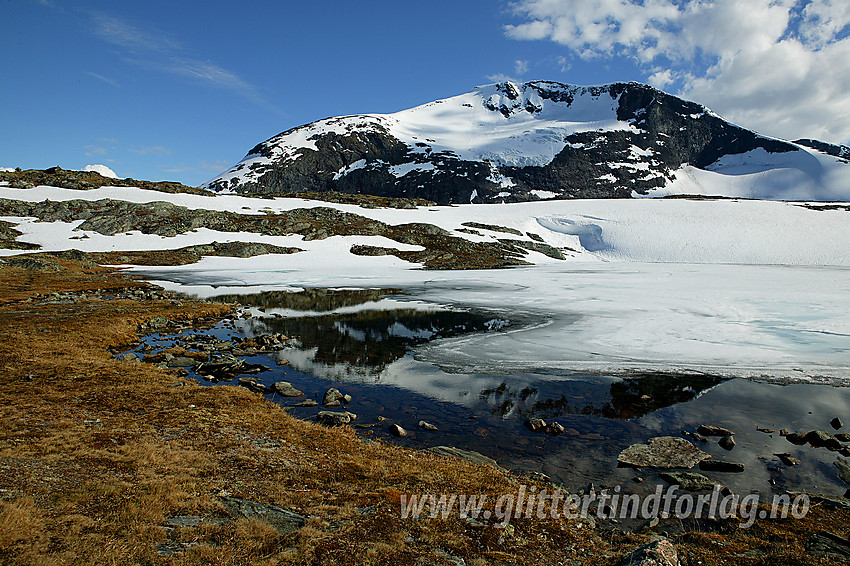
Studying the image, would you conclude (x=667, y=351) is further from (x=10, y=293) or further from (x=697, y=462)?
(x=10, y=293)

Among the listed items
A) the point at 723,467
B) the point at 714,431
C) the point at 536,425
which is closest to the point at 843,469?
the point at 714,431

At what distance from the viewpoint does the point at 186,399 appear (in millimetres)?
12320

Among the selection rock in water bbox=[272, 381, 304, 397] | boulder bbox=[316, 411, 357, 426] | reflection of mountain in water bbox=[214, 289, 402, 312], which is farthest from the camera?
reflection of mountain in water bbox=[214, 289, 402, 312]

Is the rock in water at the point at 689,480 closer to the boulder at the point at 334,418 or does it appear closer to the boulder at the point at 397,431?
the boulder at the point at 397,431

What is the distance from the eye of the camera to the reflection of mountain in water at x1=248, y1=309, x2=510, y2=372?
19.4 meters

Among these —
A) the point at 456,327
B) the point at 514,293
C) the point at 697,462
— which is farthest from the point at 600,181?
the point at 697,462

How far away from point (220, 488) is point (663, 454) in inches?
396

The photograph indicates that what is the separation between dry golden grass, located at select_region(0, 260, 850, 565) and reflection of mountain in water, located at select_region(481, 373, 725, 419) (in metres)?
4.64

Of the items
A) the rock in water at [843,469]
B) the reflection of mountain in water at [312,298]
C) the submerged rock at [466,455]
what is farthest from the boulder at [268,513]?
the reflection of mountain in water at [312,298]

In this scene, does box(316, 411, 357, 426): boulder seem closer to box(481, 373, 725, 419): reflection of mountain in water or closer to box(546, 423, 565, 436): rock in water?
box(481, 373, 725, 419): reflection of mountain in water

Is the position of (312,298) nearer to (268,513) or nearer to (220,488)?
(220,488)

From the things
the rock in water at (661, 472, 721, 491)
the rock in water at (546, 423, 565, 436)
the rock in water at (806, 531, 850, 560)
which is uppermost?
the rock in water at (806, 531, 850, 560)

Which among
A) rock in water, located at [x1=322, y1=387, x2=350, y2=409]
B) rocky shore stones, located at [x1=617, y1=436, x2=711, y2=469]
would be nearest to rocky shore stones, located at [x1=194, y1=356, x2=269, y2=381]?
rock in water, located at [x1=322, y1=387, x2=350, y2=409]

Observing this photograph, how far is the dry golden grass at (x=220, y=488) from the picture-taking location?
5.53 m
